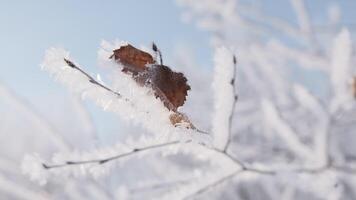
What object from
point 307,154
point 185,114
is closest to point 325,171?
point 307,154

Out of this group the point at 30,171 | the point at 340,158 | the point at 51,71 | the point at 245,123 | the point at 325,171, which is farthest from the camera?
the point at 245,123

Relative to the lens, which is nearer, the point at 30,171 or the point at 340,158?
the point at 30,171

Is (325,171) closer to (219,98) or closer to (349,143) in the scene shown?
(219,98)

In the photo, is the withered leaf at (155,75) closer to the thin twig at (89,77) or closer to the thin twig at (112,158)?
the thin twig at (89,77)

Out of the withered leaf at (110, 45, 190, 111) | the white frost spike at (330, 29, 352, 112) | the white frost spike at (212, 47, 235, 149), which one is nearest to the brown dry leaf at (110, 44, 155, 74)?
the withered leaf at (110, 45, 190, 111)

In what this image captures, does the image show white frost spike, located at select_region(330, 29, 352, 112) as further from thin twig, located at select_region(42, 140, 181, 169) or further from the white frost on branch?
the white frost on branch
